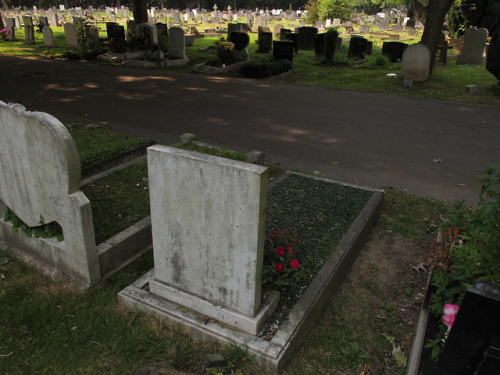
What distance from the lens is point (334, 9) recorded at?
31375mm

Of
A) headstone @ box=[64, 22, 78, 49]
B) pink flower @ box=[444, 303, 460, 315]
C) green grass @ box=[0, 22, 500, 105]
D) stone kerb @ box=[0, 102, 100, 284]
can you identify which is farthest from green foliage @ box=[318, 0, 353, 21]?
pink flower @ box=[444, 303, 460, 315]

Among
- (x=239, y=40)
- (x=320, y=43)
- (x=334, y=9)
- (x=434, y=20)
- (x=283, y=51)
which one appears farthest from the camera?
(x=334, y=9)

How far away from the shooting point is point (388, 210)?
5.12 metres

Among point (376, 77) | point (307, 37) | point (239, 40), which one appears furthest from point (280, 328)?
point (307, 37)

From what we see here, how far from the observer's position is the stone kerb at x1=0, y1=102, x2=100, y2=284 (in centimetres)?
307

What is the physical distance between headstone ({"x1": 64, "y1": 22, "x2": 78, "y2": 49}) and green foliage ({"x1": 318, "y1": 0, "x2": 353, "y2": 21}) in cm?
2050

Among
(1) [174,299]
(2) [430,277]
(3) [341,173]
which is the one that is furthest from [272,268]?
(3) [341,173]

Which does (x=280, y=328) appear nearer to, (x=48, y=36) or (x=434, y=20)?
(x=434, y=20)

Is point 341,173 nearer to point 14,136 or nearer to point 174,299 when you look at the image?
point 174,299

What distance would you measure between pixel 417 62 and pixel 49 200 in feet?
39.1

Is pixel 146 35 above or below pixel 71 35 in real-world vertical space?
above

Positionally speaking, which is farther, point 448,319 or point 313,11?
point 313,11

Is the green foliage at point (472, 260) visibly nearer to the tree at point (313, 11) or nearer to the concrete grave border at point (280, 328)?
the concrete grave border at point (280, 328)

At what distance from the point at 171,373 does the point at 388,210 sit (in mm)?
3506
